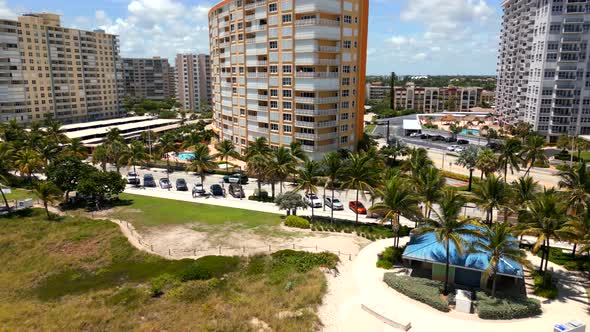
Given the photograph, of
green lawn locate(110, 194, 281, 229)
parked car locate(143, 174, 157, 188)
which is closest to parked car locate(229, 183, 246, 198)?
green lawn locate(110, 194, 281, 229)

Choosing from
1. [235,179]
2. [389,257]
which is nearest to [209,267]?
[389,257]

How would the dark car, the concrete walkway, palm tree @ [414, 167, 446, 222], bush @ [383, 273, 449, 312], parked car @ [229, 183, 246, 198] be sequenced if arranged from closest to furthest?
the concrete walkway < bush @ [383, 273, 449, 312] < palm tree @ [414, 167, 446, 222] < parked car @ [229, 183, 246, 198] < the dark car

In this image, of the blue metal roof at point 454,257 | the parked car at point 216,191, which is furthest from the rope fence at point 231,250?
the parked car at point 216,191

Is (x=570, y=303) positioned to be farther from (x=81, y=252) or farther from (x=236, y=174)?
(x=236, y=174)

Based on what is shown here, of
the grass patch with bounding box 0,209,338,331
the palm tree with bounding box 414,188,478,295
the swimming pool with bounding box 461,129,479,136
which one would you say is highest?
the palm tree with bounding box 414,188,478,295

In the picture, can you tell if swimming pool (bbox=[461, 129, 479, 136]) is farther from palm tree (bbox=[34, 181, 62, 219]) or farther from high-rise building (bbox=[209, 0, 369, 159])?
palm tree (bbox=[34, 181, 62, 219])

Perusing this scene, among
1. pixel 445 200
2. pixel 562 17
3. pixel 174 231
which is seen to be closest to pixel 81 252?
pixel 174 231
